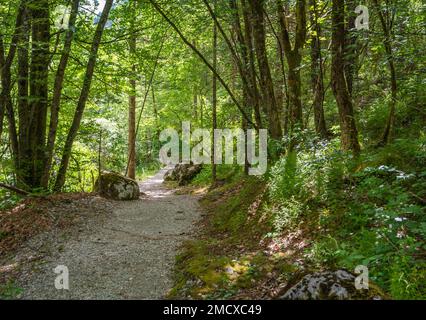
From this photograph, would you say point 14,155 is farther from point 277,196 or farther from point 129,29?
point 277,196

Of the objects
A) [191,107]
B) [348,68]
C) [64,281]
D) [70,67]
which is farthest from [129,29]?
[191,107]

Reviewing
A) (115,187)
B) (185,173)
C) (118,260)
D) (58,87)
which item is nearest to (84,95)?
(58,87)

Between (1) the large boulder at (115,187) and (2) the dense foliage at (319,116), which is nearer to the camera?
(2) the dense foliage at (319,116)

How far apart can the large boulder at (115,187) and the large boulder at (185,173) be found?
5896 millimetres

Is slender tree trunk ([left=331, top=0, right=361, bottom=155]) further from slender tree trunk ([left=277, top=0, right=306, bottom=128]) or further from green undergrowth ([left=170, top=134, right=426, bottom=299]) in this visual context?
slender tree trunk ([left=277, top=0, right=306, bottom=128])

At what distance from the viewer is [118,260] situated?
6406mm

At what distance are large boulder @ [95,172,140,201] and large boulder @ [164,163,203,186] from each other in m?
5.90

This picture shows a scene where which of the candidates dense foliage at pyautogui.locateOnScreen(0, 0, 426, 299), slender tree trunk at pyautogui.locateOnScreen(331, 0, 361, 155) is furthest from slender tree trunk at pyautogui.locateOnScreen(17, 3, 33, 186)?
slender tree trunk at pyautogui.locateOnScreen(331, 0, 361, 155)

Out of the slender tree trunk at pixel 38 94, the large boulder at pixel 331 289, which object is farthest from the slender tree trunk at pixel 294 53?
the slender tree trunk at pixel 38 94

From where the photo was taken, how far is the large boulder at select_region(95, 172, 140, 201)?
1195cm

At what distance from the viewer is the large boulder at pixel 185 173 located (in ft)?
59.9
